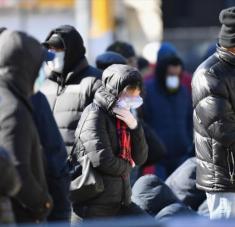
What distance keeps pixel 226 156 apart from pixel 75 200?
1.03m

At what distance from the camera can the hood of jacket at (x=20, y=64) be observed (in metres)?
5.85

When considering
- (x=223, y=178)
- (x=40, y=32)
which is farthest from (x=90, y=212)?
(x=40, y=32)

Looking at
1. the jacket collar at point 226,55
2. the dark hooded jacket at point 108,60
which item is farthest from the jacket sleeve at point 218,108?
the dark hooded jacket at point 108,60

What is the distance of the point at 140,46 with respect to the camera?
2316 cm

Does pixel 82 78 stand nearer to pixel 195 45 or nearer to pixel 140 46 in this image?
pixel 195 45

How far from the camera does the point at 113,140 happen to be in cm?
723

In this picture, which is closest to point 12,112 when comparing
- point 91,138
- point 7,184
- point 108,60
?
point 7,184

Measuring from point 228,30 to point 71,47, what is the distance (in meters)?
1.20

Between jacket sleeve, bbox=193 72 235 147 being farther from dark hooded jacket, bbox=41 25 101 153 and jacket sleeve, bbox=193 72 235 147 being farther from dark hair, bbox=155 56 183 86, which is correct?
dark hair, bbox=155 56 183 86

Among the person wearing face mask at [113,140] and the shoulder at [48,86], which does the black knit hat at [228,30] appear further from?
the shoulder at [48,86]

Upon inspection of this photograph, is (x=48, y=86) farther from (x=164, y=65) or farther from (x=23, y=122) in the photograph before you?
(x=164, y=65)

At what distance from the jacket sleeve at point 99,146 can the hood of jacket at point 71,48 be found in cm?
77

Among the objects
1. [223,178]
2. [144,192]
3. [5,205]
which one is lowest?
[144,192]

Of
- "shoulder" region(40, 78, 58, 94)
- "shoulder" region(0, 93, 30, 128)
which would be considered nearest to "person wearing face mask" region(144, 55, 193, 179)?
"shoulder" region(40, 78, 58, 94)
